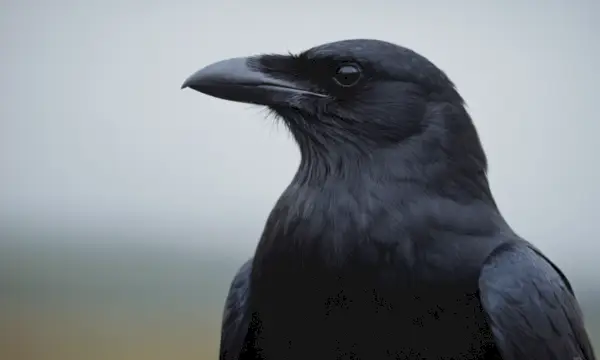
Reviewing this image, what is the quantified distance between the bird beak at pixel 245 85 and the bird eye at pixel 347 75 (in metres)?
0.04

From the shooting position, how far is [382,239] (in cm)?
113

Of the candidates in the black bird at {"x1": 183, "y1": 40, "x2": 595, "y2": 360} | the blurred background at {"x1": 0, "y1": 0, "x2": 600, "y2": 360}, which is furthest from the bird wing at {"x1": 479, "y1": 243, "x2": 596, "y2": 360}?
the blurred background at {"x1": 0, "y1": 0, "x2": 600, "y2": 360}

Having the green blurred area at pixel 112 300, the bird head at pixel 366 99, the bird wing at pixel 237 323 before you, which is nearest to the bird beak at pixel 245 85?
the bird head at pixel 366 99

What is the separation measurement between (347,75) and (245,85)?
0.53ft

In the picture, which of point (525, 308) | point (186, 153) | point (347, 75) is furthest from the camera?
point (186, 153)

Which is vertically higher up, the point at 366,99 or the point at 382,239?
the point at 366,99

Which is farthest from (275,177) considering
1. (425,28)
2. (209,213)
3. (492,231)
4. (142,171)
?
(492,231)

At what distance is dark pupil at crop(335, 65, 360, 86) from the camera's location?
1.23 m

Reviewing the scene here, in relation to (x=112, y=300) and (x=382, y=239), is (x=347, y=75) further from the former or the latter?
(x=112, y=300)

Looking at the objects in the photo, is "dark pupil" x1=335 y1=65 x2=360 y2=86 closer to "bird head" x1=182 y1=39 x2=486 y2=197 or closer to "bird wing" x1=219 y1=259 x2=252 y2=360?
"bird head" x1=182 y1=39 x2=486 y2=197

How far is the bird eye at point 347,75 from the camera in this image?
1228 millimetres

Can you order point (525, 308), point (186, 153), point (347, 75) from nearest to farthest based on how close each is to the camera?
point (525, 308) < point (347, 75) < point (186, 153)

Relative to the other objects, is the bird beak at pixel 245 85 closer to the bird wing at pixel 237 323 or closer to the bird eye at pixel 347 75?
the bird eye at pixel 347 75

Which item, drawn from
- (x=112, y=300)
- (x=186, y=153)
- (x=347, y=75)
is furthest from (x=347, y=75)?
(x=112, y=300)
